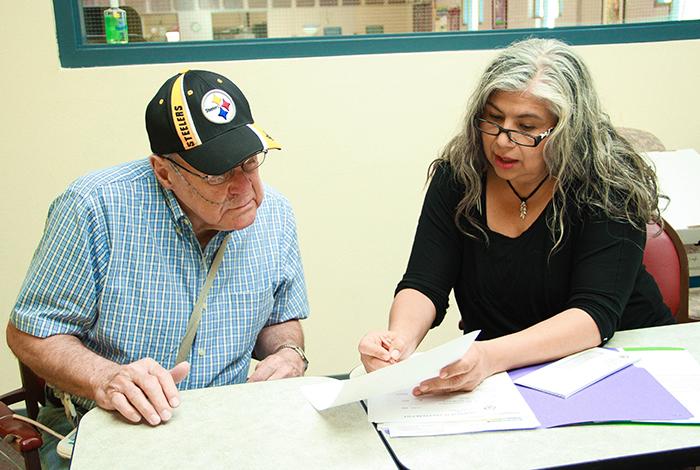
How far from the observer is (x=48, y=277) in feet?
4.92

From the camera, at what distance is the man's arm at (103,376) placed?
1.29 meters

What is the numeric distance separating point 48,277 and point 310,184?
154 centimetres

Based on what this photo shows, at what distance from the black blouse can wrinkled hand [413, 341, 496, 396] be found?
361 mm

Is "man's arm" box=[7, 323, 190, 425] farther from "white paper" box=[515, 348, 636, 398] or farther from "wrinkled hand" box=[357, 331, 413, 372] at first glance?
"white paper" box=[515, 348, 636, 398]

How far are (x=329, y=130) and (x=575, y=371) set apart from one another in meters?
1.69

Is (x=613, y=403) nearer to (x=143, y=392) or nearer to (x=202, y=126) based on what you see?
(x=143, y=392)

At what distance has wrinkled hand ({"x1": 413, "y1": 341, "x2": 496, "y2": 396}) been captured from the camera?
1330mm

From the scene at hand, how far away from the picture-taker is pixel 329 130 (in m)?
2.91

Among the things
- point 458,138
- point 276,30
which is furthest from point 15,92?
point 458,138

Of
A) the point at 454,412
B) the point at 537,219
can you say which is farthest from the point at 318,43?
the point at 454,412

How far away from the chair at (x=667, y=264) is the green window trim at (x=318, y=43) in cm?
130

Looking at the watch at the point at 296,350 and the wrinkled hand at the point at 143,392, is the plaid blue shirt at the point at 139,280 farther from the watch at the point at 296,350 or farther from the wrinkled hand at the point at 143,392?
the wrinkled hand at the point at 143,392

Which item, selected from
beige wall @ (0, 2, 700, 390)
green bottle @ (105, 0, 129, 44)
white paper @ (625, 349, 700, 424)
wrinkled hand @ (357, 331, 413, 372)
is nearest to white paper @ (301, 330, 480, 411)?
wrinkled hand @ (357, 331, 413, 372)

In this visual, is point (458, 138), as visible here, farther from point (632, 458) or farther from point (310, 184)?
point (310, 184)
